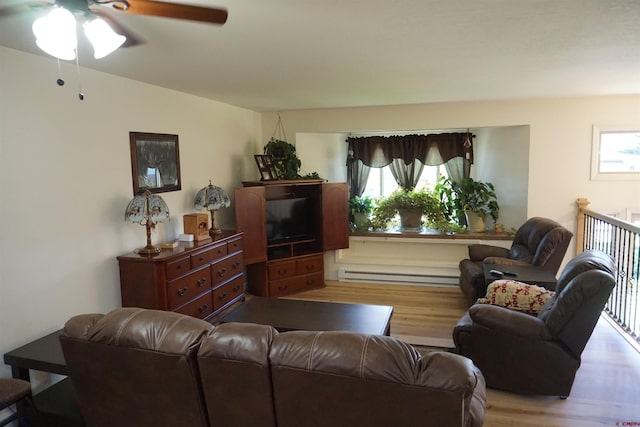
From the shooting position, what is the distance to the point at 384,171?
7.51 meters

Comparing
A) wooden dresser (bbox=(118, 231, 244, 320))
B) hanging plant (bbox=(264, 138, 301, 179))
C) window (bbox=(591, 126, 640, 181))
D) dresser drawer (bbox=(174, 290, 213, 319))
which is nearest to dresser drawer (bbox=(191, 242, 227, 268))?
wooden dresser (bbox=(118, 231, 244, 320))

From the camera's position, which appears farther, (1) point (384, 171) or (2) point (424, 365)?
(1) point (384, 171)

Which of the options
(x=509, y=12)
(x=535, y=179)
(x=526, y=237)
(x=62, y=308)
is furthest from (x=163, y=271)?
(x=535, y=179)

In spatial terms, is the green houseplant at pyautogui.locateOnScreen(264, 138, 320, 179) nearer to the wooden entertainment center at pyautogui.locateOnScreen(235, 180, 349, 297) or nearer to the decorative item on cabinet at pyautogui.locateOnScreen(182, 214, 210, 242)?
the wooden entertainment center at pyautogui.locateOnScreen(235, 180, 349, 297)

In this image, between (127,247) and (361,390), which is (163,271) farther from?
(361,390)

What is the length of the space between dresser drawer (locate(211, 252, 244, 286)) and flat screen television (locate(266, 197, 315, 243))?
797mm

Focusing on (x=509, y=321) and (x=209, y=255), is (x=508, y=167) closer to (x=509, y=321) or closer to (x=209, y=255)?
(x=509, y=321)

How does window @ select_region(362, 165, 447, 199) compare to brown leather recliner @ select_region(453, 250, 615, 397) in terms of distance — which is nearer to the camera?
brown leather recliner @ select_region(453, 250, 615, 397)

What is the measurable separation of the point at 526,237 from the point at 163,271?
376 cm

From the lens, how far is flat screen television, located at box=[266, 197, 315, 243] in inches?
210

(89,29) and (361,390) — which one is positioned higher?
(89,29)

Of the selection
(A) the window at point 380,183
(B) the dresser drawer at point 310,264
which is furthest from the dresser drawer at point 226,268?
(A) the window at point 380,183

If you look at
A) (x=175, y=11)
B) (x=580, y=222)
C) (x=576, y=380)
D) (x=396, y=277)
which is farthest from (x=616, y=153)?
(x=175, y=11)

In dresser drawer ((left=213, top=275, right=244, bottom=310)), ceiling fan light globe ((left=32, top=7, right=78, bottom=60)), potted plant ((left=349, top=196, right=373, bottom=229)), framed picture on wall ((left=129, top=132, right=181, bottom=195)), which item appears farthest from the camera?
potted plant ((left=349, top=196, right=373, bottom=229))
